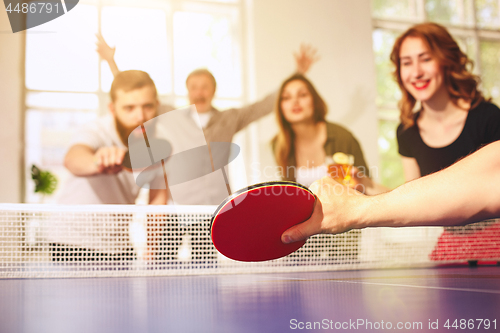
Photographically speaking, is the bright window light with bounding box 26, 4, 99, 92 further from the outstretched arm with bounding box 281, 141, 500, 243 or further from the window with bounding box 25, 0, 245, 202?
the outstretched arm with bounding box 281, 141, 500, 243

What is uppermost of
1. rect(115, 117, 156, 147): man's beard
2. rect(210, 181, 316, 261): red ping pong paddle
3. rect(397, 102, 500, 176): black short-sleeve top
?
rect(115, 117, 156, 147): man's beard

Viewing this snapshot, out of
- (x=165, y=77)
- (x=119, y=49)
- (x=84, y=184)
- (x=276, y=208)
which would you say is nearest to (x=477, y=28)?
(x=165, y=77)

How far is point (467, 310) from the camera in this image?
945mm

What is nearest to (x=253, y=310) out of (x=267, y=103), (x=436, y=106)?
(x=436, y=106)

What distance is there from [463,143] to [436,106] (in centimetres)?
77

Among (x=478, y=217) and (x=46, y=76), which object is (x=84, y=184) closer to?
(x=46, y=76)

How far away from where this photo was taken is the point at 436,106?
4.56 meters

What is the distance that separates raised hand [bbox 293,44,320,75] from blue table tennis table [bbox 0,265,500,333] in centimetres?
447

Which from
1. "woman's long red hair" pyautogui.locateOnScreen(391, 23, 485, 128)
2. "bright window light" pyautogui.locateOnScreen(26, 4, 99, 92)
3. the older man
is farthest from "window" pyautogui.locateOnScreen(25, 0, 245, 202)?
"woman's long red hair" pyautogui.locateOnScreen(391, 23, 485, 128)

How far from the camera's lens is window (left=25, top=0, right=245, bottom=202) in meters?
5.14

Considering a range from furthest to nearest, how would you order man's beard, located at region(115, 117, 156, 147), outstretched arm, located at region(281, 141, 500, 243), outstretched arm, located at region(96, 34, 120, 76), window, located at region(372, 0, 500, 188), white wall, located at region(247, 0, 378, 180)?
window, located at region(372, 0, 500, 188), white wall, located at region(247, 0, 378, 180), outstretched arm, located at region(96, 34, 120, 76), man's beard, located at region(115, 117, 156, 147), outstretched arm, located at region(281, 141, 500, 243)

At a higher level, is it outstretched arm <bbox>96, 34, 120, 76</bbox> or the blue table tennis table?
outstretched arm <bbox>96, 34, 120, 76</bbox>

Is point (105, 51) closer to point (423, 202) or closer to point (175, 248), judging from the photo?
point (175, 248)

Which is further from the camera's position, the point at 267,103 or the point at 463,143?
the point at 267,103
